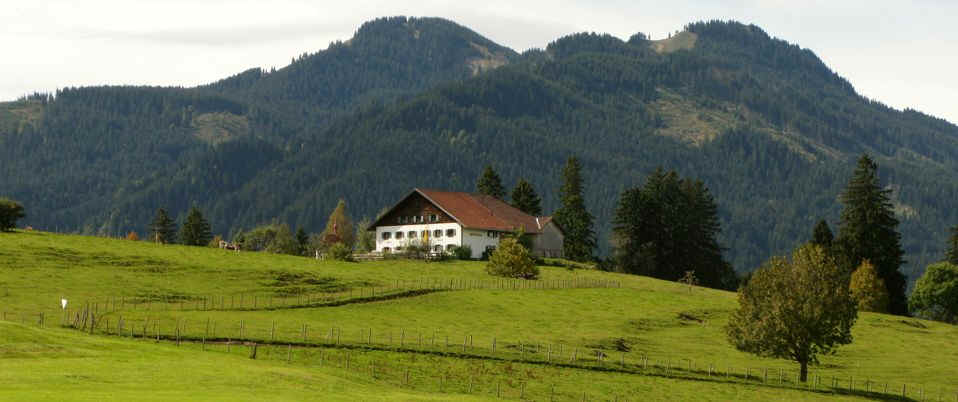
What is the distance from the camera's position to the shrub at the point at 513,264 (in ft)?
402

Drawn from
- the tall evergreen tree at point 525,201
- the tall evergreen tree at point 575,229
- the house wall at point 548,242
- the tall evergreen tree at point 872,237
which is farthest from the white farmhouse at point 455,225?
the tall evergreen tree at point 872,237

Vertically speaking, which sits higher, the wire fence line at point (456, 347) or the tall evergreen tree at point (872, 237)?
the tall evergreen tree at point (872, 237)

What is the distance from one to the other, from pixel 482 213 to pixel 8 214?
55.0 m

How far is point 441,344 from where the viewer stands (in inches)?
3241

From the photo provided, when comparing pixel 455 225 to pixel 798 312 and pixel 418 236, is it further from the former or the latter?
pixel 798 312

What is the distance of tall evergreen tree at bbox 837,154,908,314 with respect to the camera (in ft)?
426

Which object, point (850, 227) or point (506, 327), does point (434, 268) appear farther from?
point (850, 227)

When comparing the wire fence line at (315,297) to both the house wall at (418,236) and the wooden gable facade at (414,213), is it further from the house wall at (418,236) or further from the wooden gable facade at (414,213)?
the wooden gable facade at (414,213)

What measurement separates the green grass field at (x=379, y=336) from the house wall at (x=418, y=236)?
12.4 metres

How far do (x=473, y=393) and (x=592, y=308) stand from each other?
39.7m

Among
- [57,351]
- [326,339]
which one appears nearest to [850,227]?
[326,339]

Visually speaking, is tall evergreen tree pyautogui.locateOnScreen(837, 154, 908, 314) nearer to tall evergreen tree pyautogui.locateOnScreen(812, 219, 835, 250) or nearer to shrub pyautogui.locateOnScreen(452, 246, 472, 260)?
tall evergreen tree pyautogui.locateOnScreen(812, 219, 835, 250)

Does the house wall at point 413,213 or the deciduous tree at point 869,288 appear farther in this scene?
the house wall at point 413,213

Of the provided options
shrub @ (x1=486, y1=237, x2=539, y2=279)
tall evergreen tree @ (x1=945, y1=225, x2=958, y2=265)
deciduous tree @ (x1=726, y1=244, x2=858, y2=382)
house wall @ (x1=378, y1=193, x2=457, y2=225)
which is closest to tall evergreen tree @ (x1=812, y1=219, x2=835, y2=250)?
tall evergreen tree @ (x1=945, y1=225, x2=958, y2=265)
